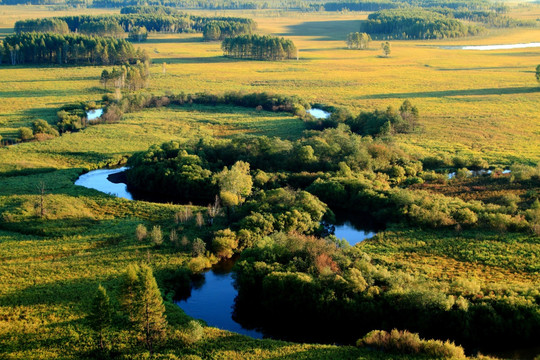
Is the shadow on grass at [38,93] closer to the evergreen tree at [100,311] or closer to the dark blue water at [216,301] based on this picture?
the dark blue water at [216,301]

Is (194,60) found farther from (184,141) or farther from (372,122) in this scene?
(184,141)

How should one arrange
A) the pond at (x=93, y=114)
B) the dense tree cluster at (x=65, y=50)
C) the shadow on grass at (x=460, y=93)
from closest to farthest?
the pond at (x=93, y=114)
the shadow on grass at (x=460, y=93)
the dense tree cluster at (x=65, y=50)

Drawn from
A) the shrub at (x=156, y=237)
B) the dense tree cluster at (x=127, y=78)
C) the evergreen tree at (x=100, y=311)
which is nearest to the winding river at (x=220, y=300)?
the shrub at (x=156, y=237)

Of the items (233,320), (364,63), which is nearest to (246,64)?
(364,63)

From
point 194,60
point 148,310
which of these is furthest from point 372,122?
point 194,60

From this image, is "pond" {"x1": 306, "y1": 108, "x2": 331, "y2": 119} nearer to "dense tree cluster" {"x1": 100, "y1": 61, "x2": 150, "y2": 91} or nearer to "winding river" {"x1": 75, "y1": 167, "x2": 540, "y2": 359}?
"dense tree cluster" {"x1": 100, "y1": 61, "x2": 150, "y2": 91}

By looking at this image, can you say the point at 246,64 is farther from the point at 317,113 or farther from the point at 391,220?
the point at 391,220

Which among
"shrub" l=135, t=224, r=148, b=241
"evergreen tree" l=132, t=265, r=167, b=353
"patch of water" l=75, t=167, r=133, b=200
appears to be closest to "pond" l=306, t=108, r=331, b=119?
"patch of water" l=75, t=167, r=133, b=200
